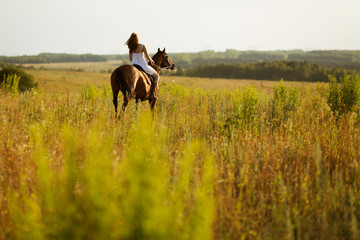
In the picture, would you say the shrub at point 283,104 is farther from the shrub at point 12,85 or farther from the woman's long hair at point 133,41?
the shrub at point 12,85

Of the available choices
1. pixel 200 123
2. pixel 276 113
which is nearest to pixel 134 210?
pixel 200 123

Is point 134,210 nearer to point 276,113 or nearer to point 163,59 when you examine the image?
point 276,113

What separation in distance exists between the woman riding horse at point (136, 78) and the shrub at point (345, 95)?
17.3 ft

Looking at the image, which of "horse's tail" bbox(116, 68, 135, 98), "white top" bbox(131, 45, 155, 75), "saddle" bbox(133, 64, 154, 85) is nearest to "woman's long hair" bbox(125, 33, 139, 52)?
"white top" bbox(131, 45, 155, 75)

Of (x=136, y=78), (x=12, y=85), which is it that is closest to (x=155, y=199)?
(x=136, y=78)

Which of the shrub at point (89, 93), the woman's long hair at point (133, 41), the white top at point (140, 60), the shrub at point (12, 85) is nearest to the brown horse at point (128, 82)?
the white top at point (140, 60)

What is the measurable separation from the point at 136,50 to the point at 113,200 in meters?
6.41

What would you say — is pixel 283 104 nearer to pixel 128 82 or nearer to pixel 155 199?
pixel 128 82

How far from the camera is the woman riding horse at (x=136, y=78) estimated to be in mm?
6977

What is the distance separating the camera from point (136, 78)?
7.17 metres

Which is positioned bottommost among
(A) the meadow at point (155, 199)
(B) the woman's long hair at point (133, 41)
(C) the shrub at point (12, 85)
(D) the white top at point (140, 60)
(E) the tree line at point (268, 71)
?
(A) the meadow at point (155, 199)

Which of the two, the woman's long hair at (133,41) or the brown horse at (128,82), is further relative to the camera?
the woman's long hair at (133,41)

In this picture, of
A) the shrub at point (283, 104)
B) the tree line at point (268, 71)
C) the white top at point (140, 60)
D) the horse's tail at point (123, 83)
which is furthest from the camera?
the tree line at point (268, 71)

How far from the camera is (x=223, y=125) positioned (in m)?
5.80
